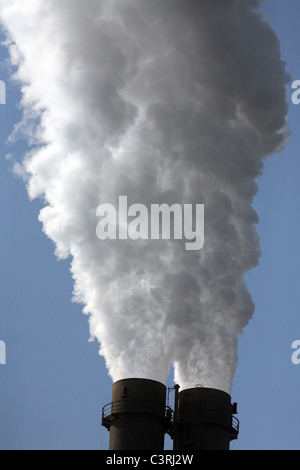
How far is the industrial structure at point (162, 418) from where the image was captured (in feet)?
206

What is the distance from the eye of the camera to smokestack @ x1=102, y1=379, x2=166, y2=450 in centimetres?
6247

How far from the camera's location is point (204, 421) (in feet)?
208

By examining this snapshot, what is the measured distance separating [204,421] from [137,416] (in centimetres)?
476

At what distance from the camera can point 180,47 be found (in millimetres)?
73375

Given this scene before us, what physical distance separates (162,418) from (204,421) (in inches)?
117

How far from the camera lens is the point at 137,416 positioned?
63.1 m

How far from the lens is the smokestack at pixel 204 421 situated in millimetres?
63406

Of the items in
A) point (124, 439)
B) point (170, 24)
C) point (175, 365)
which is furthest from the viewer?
point (170, 24)

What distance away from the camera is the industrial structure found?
206 ft

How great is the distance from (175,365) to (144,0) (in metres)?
29.6

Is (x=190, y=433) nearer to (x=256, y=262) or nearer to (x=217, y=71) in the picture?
Result: (x=256, y=262)

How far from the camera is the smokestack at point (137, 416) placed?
6247cm
